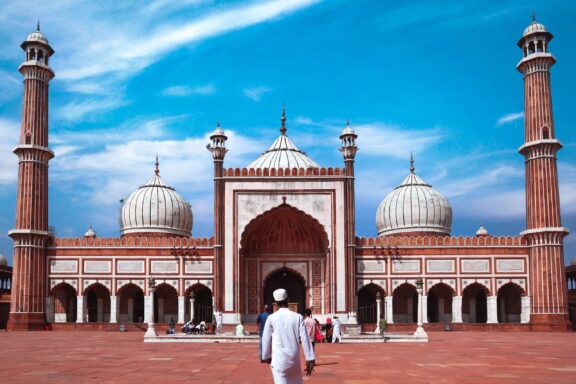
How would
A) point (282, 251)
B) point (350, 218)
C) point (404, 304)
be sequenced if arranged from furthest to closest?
point (404, 304), point (282, 251), point (350, 218)

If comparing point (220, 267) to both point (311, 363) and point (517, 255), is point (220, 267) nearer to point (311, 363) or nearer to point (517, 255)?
point (517, 255)

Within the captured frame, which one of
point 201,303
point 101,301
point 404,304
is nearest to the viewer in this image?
point 404,304

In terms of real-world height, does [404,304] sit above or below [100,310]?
above

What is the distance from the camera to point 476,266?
3434cm

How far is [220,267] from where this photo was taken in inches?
1303

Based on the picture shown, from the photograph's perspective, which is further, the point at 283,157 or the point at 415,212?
the point at 415,212

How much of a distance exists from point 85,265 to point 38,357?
20.9 meters

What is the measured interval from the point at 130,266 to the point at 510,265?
17717mm

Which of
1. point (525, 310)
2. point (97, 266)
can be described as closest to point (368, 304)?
point (525, 310)

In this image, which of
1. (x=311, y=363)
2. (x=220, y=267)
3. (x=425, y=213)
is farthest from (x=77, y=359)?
(x=425, y=213)

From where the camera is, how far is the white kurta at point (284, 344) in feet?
19.5

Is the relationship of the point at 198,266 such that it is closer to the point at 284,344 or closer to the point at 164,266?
the point at 164,266

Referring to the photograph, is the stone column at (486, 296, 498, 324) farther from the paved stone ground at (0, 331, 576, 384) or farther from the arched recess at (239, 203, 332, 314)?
the paved stone ground at (0, 331, 576, 384)

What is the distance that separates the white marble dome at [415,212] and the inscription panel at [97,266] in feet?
50.4
